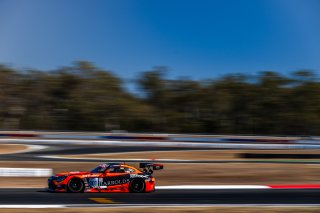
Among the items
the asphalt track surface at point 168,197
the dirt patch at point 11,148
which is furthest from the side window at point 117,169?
the dirt patch at point 11,148

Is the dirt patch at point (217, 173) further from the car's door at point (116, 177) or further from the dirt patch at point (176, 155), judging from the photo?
the dirt patch at point (176, 155)

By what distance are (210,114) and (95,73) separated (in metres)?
18.7

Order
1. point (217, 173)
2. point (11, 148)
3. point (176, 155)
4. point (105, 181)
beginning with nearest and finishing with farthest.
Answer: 1. point (105, 181)
2. point (217, 173)
3. point (176, 155)
4. point (11, 148)

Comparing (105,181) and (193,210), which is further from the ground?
(105,181)

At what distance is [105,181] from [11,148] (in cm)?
2068

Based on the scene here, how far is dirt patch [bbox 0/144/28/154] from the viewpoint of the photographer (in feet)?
103

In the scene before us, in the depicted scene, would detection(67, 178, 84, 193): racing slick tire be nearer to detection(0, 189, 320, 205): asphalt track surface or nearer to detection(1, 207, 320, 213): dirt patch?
detection(0, 189, 320, 205): asphalt track surface

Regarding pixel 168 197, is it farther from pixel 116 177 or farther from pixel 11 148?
pixel 11 148

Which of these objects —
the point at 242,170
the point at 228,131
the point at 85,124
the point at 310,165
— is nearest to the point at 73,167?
the point at 242,170

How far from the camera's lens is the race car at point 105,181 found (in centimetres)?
1422

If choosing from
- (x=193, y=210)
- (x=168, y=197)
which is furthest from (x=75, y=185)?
(x=193, y=210)

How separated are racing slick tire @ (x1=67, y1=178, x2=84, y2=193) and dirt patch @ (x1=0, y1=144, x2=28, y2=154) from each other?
1795cm

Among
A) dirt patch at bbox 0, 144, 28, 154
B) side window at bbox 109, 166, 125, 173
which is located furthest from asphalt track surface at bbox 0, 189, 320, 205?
dirt patch at bbox 0, 144, 28, 154

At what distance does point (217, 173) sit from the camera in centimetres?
2134
